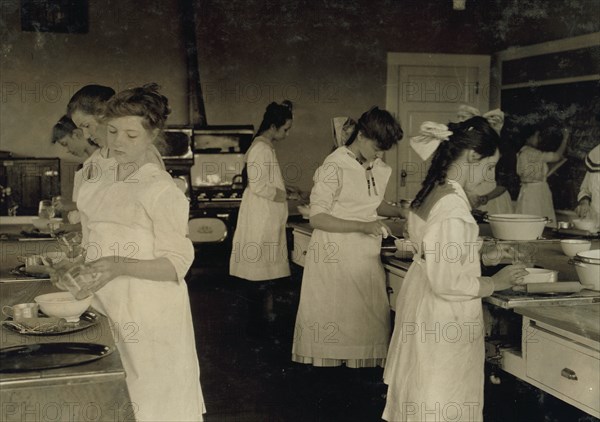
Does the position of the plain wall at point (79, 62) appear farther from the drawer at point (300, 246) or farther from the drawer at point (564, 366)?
Answer: the drawer at point (564, 366)

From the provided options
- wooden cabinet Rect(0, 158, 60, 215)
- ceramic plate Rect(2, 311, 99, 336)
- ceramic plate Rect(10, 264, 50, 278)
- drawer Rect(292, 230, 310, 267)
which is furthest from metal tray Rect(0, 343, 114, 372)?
wooden cabinet Rect(0, 158, 60, 215)

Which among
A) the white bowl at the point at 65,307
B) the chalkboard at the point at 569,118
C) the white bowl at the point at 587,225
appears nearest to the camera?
the white bowl at the point at 65,307

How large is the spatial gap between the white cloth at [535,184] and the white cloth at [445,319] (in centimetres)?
455

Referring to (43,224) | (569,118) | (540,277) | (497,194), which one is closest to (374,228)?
(540,277)

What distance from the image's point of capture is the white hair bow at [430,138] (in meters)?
2.71

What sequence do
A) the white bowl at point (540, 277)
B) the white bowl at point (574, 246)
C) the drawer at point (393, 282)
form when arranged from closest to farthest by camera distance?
the white bowl at point (540, 277) < the white bowl at point (574, 246) < the drawer at point (393, 282)

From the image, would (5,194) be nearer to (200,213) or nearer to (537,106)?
(200,213)

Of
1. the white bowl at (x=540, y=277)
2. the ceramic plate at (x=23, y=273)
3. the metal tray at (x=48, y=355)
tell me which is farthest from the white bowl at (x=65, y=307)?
the white bowl at (x=540, y=277)

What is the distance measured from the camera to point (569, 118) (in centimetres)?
690

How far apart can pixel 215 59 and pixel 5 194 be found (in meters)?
2.46

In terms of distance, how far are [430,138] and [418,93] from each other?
5456 millimetres

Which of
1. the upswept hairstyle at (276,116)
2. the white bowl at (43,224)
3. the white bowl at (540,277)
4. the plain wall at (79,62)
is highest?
the plain wall at (79,62)

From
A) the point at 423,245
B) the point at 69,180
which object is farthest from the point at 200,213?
the point at 423,245

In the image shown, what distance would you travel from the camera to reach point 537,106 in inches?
293
